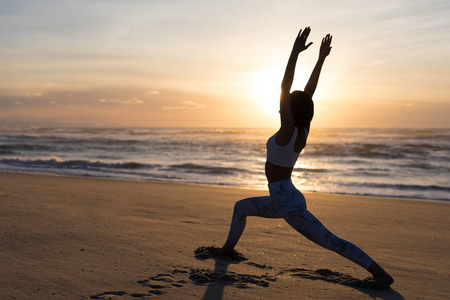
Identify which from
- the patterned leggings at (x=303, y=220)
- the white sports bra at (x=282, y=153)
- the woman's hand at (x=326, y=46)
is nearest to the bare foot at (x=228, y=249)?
the patterned leggings at (x=303, y=220)

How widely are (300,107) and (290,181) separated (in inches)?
26.7

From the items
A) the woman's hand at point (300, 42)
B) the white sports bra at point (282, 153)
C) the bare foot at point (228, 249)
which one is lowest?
the bare foot at point (228, 249)

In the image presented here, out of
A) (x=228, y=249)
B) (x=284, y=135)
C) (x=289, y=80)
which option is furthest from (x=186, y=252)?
(x=289, y=80)

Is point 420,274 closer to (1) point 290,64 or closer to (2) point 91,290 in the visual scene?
(1) point 290,64

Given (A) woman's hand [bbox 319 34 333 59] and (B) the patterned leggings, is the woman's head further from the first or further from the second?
(A) woman's hand [bbox 319 34 333 59]

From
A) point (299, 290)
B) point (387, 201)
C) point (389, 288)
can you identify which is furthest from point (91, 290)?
point (387, 201)

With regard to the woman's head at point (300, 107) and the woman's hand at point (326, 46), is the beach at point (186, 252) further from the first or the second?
the woman's hand at point (326, 46)

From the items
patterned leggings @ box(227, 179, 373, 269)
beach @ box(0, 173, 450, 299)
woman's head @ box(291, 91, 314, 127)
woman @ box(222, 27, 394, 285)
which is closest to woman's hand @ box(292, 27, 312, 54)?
woman @ box(222, 27, 394, 285)

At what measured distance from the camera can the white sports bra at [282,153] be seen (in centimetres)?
309

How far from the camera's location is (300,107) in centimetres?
303

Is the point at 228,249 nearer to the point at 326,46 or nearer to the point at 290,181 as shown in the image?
the point at 290,181

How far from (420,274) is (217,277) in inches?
82.7

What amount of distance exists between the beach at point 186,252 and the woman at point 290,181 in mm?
361

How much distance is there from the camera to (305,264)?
4215mm
